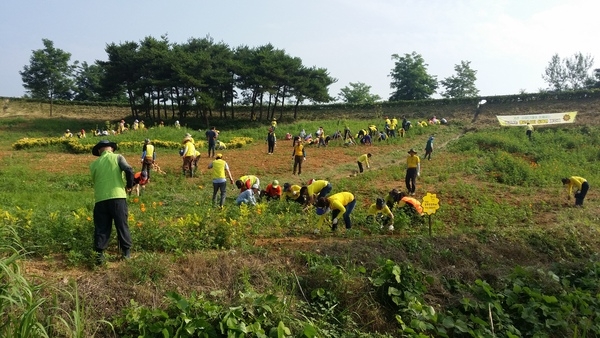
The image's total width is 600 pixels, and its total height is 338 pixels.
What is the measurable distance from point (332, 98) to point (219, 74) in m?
10.4

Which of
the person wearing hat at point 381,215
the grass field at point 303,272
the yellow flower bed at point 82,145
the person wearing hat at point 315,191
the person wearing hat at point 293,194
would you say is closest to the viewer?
the grass field at point 303,272

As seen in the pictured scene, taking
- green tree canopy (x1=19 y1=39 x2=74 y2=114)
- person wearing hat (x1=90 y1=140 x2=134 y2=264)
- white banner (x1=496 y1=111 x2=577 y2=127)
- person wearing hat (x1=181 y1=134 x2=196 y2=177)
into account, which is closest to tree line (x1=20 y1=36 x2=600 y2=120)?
green tree canopy (x1=19 y1=39 x2=74 y2=114)

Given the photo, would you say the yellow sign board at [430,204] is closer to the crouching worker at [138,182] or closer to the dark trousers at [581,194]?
the dark trousers at [581,194]

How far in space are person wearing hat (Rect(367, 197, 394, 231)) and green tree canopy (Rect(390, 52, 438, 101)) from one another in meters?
49.8

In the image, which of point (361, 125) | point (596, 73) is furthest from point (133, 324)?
point (596, 73)

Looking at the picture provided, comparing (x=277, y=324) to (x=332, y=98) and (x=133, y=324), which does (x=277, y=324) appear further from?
(x=332, y=98)

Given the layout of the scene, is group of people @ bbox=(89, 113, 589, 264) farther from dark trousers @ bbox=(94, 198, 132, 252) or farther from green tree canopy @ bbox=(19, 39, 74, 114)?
green tree canopy @ bbox=(19, 39, 74, 114)

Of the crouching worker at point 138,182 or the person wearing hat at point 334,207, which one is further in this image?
the crouching worker at point 138,182

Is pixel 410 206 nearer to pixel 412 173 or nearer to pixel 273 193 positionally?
pixel 412 173

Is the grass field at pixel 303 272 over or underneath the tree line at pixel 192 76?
underneath

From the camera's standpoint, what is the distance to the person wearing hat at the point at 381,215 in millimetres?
9016

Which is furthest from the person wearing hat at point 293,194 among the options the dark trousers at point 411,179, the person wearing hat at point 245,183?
the dark trousers at point 411,179

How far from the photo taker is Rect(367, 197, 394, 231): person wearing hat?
9.02m

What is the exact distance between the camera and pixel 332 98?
40188 mm
